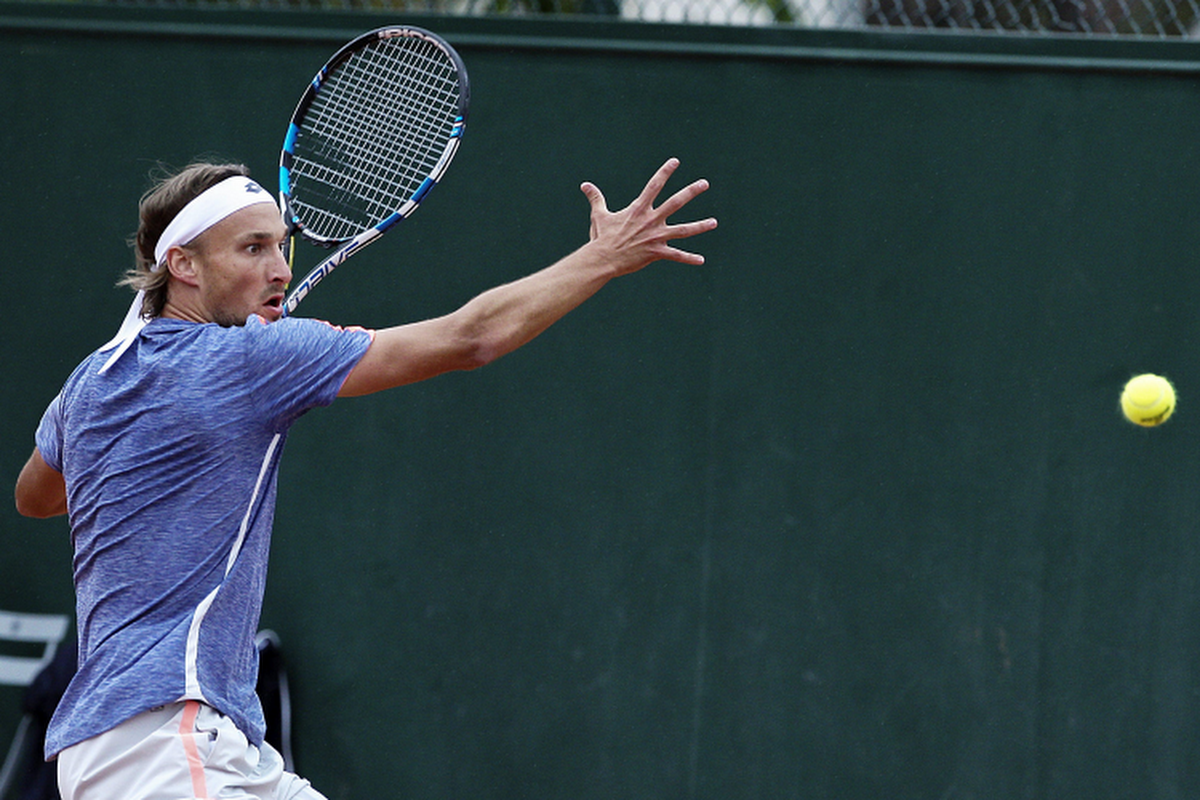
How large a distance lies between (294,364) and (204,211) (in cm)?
36

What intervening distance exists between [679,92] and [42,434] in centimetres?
221

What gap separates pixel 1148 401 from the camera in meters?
3.51

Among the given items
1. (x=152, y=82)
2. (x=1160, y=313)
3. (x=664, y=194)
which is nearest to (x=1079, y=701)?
(x=1160, y=313)

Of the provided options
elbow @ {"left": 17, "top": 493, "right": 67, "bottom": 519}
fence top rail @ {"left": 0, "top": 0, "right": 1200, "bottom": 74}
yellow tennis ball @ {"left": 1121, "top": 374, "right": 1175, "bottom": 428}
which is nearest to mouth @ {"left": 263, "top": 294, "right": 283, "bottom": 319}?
elbow @ {"left": 17, "top": 493, "right": 67, "bottom": 519}

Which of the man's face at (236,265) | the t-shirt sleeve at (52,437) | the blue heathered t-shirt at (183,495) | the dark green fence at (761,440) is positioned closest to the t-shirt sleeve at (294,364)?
the blue heathered t-shirt at (183,495)

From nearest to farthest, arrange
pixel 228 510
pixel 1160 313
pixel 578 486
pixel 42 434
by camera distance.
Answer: pixel 228 510 < pixel 42 434 < pixel 1160 313 < pixel 578 486

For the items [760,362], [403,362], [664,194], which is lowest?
[403,362]

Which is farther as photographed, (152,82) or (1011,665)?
(152,82)

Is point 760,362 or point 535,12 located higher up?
point 535,12

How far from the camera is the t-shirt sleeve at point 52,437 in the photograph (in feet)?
8.23

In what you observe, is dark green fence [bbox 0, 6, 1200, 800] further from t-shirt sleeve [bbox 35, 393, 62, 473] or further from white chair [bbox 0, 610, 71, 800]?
t-shirt sleeve [bbox 35, 393, 62, 473]

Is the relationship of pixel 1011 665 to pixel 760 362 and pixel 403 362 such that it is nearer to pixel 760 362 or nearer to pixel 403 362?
pixel 760 362

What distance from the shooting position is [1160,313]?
3848mm

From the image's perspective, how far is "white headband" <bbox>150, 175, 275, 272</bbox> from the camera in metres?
2.39
